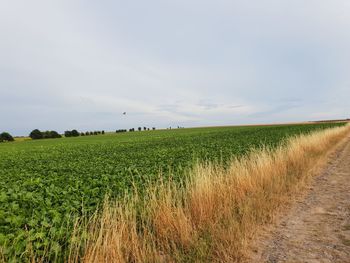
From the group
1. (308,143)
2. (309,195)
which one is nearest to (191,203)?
(309,195)

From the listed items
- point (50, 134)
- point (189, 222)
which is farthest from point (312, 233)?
point (50, 134)

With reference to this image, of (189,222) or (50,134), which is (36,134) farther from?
(189,222)

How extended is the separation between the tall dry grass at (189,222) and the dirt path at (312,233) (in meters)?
0.37

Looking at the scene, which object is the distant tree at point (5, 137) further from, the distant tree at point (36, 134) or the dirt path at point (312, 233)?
the dirt path at point (312, 233)

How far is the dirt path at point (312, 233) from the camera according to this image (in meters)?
4.78

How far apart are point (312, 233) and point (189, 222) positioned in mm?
2570

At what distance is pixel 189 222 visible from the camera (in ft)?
17.5

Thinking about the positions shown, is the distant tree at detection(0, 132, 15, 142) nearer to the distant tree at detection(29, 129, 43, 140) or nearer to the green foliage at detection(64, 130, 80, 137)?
the distant tree at detection(29, 129, 43, 140)

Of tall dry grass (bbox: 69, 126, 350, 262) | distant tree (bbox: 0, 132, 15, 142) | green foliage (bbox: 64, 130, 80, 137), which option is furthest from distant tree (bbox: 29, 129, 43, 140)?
tall dry grass (bbox: 69, 126, 350, 262)

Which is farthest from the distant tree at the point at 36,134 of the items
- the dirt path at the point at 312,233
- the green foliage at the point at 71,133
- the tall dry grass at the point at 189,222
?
the dirt path at the point at 312,233

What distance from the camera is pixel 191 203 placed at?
6.02 metres

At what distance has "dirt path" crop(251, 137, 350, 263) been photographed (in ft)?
15.7

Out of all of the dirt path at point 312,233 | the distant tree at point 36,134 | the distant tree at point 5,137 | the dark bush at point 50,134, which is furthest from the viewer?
the dark bush at point 50,134

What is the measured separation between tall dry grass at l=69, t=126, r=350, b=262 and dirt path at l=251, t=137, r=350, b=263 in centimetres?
37
